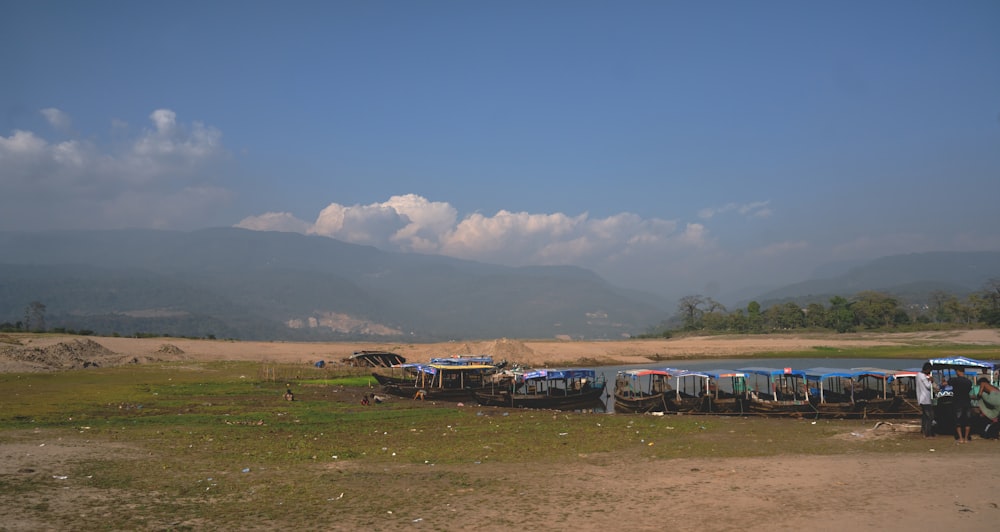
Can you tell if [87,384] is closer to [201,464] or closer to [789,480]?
[201,464]

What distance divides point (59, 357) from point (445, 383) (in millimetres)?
32063

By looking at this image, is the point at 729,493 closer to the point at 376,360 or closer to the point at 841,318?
the point at 376,360

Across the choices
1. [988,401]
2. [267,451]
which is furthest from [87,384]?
[988,401]

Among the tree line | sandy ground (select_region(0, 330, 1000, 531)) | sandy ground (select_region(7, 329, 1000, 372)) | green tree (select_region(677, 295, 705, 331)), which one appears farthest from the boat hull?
green tree (select_region(677, 295, 705, 331))

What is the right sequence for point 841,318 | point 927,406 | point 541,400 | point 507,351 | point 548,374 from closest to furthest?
1. point 927,406
2. point 541,400
3. point 548,374
4. point 507,351
5. point 841,318

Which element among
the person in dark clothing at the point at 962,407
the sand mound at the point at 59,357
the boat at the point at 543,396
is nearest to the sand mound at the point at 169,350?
the sand mound at the point at 59,357

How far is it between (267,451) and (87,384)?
27605mm

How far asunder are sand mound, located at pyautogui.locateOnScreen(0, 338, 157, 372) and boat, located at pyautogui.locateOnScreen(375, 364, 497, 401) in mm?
25705

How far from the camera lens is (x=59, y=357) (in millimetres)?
50938

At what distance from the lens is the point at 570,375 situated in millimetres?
37594

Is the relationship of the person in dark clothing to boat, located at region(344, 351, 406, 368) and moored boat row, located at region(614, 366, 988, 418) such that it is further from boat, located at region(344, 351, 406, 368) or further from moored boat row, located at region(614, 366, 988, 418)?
boat, located at region(344, 351, 406, 368)

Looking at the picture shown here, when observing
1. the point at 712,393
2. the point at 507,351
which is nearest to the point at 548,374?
the point at 712,393

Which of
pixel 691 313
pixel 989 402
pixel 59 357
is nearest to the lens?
pixel 989 402

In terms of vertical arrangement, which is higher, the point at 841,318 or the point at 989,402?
the point at 841,318
